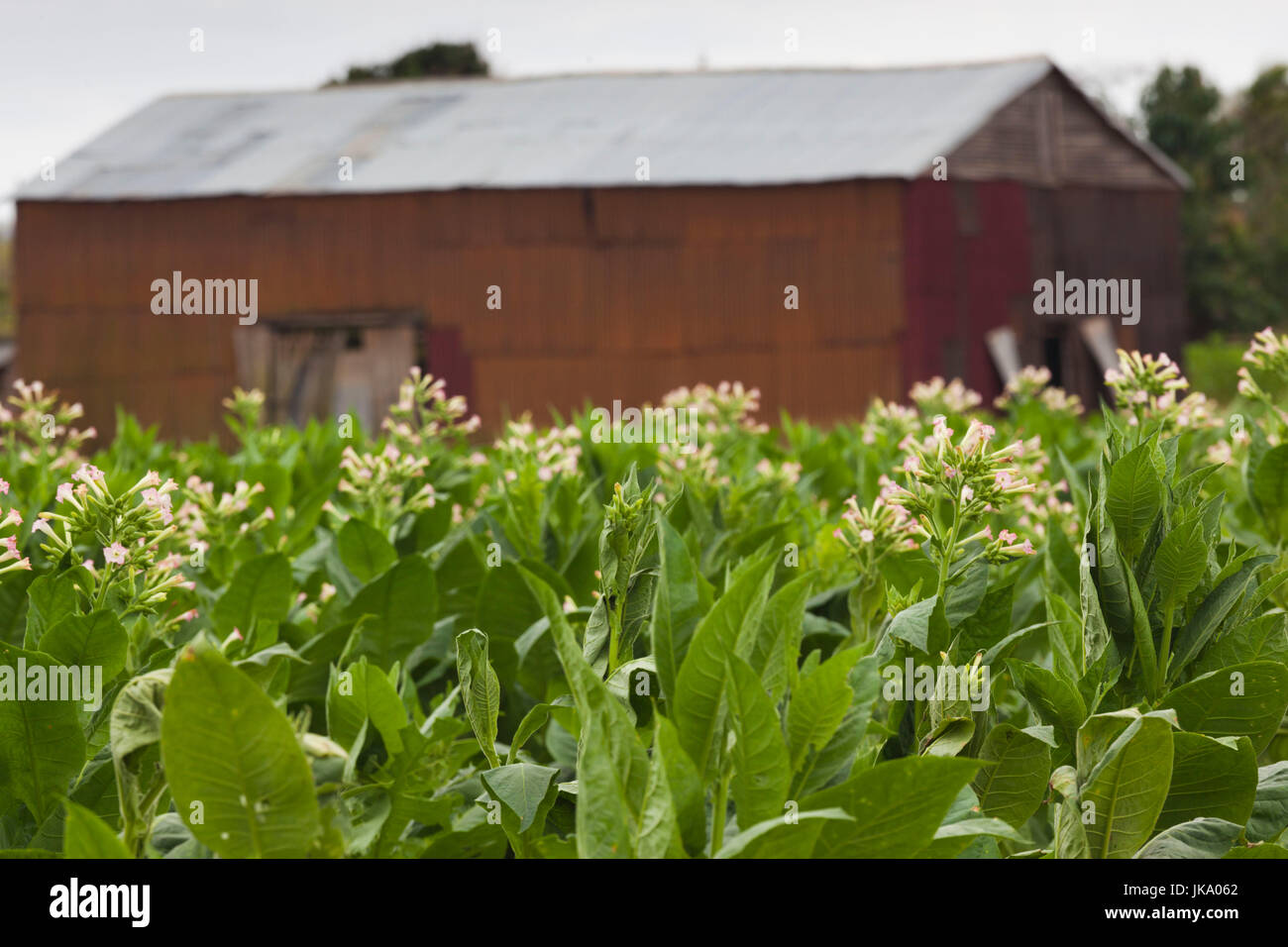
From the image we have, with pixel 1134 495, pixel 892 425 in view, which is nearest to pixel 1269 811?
pixel 1134 495

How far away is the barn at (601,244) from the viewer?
2111 cm

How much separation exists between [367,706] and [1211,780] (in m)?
1.02

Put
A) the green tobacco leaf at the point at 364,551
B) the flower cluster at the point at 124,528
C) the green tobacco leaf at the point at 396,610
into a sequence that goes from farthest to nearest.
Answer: the green tobacco leaf at the point at 364,551 < the green tobacco leaf at the point at 396,610 < the flower cluster at the point at 124,528

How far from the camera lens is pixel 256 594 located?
97.0 inches

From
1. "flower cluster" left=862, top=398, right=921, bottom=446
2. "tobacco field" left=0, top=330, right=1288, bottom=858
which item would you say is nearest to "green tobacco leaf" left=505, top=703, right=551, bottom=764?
"tobacco field" left=0, top=330, right=1288, bottom=858

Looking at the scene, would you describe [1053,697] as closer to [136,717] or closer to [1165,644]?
[1165,644]

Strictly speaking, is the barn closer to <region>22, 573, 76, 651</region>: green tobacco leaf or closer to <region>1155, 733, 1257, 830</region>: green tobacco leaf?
<region>22, 573, 76, 651</region>: green tobacco leaf

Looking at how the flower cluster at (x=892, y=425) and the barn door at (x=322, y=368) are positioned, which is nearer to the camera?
the flower cluster at (x=892, y=425)

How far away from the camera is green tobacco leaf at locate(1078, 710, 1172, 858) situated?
1368 mm

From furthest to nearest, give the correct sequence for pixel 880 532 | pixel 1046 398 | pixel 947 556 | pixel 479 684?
pixel 1046 398
pixel 880 532
pixel 947 556
pixel 479 684

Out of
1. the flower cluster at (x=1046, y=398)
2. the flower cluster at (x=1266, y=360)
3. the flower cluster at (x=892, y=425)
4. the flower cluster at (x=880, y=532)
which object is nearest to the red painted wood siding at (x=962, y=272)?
the flower cluster at (x=1046, y=398)

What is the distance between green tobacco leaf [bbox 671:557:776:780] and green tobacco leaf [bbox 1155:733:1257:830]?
1.74ft

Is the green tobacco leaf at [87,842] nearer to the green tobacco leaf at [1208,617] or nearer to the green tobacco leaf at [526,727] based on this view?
the green tobacco leaf at [526,727]

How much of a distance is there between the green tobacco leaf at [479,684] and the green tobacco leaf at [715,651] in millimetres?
313
